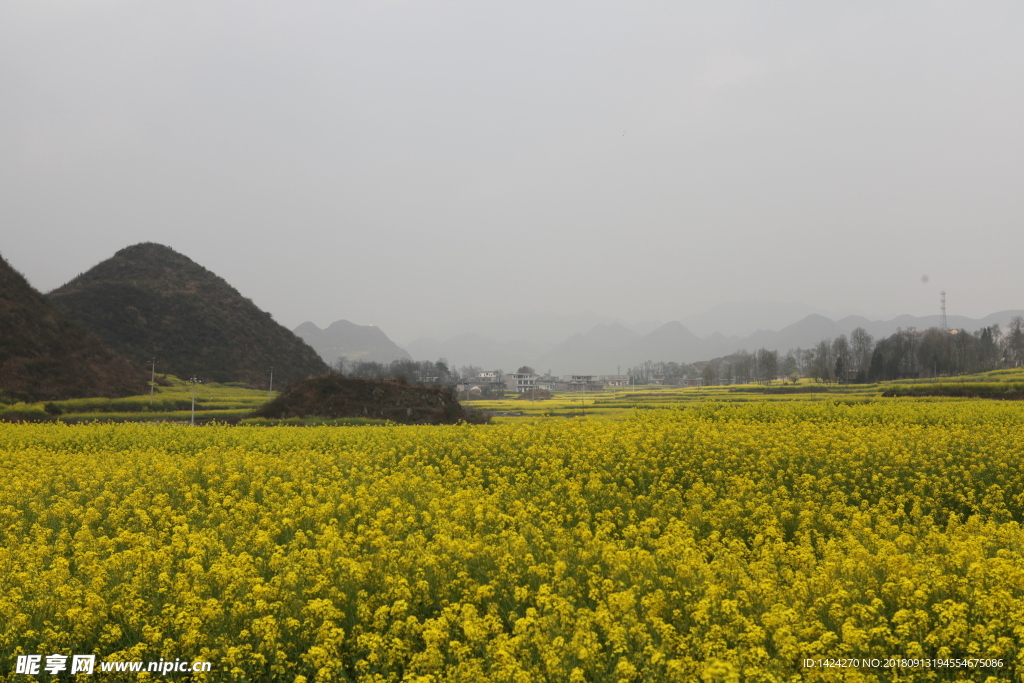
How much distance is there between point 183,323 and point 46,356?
133 feet

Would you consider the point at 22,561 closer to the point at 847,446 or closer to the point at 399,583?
the point at 399,583

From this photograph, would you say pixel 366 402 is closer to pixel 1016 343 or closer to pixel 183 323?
pixel 183 323

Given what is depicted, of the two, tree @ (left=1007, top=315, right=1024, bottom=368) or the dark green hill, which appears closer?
the dark green hill

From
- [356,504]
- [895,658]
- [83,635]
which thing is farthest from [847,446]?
[83,635]

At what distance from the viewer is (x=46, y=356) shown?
49062 mm

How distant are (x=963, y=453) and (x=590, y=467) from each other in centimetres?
834

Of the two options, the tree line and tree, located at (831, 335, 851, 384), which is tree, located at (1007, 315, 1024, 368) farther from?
tree, located at (831, 335, 851, 384)

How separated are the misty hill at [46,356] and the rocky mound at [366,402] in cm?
2100

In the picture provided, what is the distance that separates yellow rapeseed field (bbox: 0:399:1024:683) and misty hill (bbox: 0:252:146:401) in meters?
42.2

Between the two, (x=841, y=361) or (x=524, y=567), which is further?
(x=841, y=361)

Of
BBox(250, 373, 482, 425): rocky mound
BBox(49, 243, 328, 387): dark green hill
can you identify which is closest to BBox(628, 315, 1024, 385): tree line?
BBox(250, 373, 482, 425): rocky mound

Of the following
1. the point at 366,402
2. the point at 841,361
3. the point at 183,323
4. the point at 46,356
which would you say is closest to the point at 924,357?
the point at 841,361

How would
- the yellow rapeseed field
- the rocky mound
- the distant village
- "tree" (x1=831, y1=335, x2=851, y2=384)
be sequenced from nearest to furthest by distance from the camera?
1. the yellow rapeseed field
2. the rocky mound
3. "tree" (x1=831, y1=335, x2=851, y2=384)
4. the distant village

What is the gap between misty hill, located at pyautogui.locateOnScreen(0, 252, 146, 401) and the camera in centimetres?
4569
